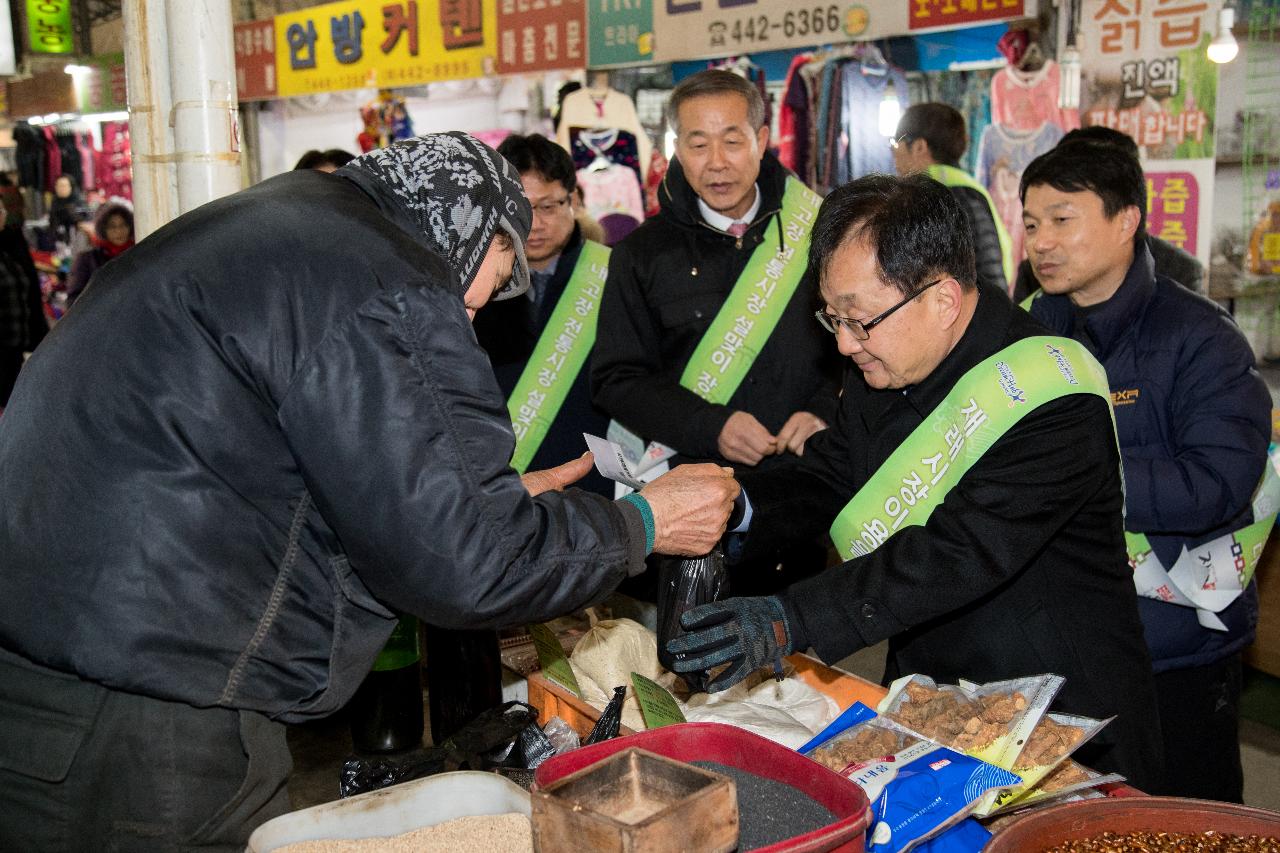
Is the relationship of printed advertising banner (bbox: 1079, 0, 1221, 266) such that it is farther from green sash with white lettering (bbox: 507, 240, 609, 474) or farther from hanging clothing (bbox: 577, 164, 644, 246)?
hanging clothing (bbox: 577, 164, 644, 246)

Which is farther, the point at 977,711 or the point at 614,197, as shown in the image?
the point at 614,197

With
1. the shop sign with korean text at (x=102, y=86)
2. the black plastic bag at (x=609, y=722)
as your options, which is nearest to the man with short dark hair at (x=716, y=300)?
the black plastic bag at (x=609, y=722)

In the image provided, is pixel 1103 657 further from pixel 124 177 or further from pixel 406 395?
pixel 124 177

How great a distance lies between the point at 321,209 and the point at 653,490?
725 mm

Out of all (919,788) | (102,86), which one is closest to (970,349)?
(919,788)

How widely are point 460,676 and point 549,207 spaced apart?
1591mm

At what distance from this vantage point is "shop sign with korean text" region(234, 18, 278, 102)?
10.1 m

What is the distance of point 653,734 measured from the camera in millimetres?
1709

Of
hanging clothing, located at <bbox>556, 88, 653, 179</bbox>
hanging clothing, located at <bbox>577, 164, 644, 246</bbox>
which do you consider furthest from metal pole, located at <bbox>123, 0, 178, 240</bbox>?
hanging clothing, located at <bbox>577, 164, 644, 246</bbox>

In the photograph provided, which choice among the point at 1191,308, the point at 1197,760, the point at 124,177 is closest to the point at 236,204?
the point at 1191,308

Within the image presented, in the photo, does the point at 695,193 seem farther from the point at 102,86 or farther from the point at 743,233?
the point at 102,86

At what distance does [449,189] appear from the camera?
1.78 m

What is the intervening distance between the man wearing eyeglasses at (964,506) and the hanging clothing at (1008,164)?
3317 mm

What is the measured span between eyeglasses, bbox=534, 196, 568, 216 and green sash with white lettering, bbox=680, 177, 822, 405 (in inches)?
29.9
